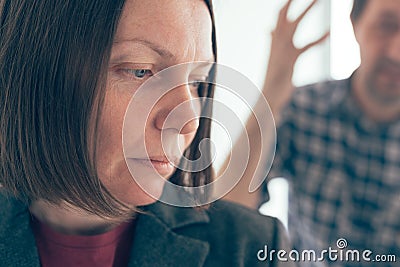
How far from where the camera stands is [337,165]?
63 centimetres

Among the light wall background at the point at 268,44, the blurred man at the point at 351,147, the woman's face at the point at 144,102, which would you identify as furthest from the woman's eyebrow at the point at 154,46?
the blurred man at the point at 351,147

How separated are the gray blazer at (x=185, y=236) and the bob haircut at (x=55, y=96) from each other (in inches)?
1.0

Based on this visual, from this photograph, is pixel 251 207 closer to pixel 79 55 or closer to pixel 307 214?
pixel 307 214

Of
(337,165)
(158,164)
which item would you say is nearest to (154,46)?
(158,164)

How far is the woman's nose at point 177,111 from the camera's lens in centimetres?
44

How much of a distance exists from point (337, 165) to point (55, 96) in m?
0.36

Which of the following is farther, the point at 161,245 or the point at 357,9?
the point at 357,9

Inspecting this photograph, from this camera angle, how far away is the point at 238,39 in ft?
1.86

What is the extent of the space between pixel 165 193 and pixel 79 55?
0.57 ft

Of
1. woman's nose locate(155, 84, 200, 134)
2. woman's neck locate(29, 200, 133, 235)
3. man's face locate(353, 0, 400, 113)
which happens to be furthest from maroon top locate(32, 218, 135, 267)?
man's face locate(353, 0, 400, 113)

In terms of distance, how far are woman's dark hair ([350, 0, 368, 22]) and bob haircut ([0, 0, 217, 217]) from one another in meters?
0.21

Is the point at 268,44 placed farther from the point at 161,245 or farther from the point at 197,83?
the point at 161,245

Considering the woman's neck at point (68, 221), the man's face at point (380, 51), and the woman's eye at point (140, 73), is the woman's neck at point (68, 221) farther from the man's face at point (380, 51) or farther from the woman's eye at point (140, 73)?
the man's face at point (380, 51)

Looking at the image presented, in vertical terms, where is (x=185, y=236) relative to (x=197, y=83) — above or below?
below
